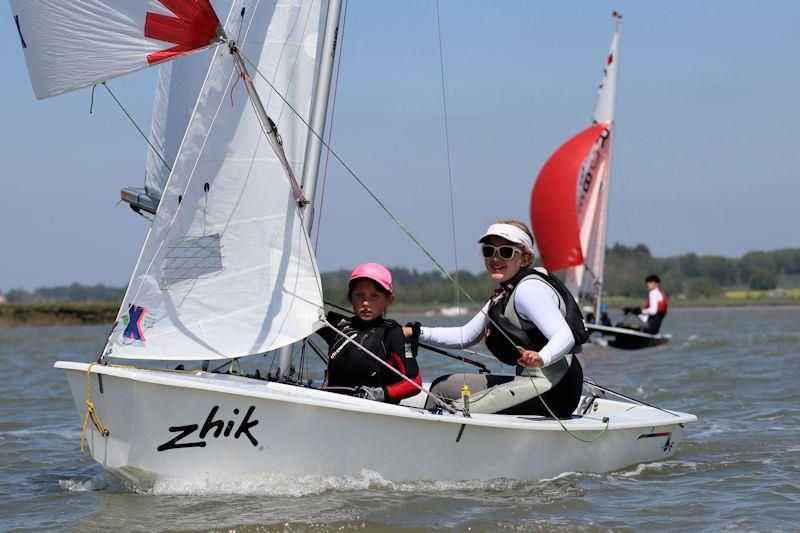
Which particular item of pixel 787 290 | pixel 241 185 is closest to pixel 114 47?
pixel 241 185

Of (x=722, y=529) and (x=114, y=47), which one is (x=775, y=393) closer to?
(x=722, y=529)

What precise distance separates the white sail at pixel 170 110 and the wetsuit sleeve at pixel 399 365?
2.25 m

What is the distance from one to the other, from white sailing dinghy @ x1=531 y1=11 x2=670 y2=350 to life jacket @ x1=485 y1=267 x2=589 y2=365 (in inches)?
653

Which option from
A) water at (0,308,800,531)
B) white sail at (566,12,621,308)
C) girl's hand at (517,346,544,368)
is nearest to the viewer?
water at (0,308,800,531)

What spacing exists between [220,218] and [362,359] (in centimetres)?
117

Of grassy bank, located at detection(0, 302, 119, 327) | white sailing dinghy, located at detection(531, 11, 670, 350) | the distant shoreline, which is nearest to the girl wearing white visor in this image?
white sailing dinghy, located at detection(531, 11, 670, 350)

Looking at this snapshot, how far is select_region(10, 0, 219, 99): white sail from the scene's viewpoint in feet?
18.4

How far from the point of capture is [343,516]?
16.5ft

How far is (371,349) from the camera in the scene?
5.74 m

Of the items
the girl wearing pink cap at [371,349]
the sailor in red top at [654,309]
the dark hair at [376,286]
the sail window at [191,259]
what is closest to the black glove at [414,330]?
the girl wearing pink cap at [371,349]

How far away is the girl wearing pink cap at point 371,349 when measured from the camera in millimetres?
5742

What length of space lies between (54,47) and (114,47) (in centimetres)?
34

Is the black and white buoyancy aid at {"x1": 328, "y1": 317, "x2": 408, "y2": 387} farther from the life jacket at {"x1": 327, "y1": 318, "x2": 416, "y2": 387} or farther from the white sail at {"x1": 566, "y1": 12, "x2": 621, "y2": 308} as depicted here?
the white sail at {"x1": 566, "y1": 12, "x2": 621, "y2": 308}

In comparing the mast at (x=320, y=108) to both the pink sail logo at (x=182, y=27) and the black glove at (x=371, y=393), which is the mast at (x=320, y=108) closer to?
the pink sail logo at (x=182, y=27)
